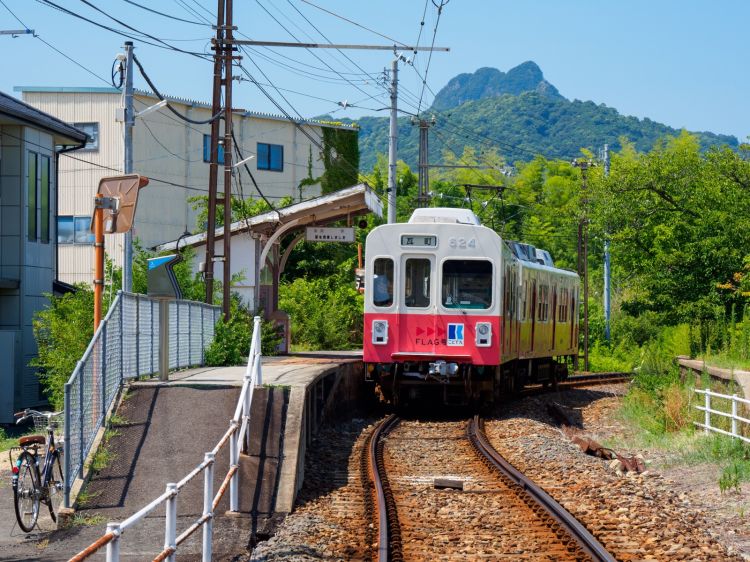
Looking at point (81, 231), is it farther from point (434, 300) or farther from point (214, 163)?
point (434, 300)

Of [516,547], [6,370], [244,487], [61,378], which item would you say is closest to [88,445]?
[244,487]

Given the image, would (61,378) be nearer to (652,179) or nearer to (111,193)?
(111,193)

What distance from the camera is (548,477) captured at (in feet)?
42.0

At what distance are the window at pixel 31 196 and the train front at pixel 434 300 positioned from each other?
812 centimetres

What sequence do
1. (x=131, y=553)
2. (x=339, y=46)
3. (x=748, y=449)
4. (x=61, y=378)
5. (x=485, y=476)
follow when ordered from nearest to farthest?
(x=131, y=553)
(x=485, y=476)
(x=748, y=449)
(x=61, y=378)
(x=339, y=46)

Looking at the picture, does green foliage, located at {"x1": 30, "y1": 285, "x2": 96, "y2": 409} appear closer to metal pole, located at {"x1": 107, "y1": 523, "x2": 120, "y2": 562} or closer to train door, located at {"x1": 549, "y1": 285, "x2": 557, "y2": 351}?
metal pole, located at {"x1": 107, "y1": 523, "x2": 120, "y2": 562}

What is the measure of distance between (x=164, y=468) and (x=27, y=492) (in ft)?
4.27

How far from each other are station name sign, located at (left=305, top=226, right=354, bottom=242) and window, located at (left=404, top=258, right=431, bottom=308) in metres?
9.19

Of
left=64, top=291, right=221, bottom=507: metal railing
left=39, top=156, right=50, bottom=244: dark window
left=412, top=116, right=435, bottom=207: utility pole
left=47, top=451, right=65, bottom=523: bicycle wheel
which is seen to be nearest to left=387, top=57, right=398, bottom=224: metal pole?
left=412, top=116, right=435, bottom=207: utility pole

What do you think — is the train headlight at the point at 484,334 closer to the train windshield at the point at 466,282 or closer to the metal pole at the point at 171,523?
the train windshield at the point at 466,282

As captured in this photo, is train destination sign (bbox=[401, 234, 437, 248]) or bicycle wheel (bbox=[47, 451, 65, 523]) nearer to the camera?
bicycle wheel (bbox=[47, 451, 65, 523])

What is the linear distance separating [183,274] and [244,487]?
15950 mm

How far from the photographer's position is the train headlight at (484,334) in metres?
18.5

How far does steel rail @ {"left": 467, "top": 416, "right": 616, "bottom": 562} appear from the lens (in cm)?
850
